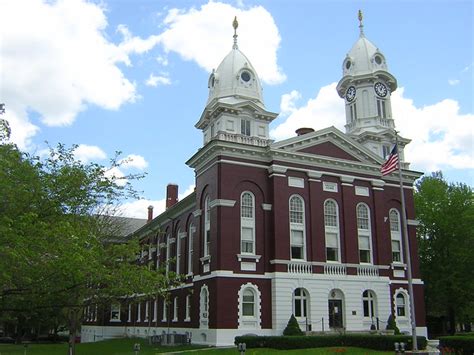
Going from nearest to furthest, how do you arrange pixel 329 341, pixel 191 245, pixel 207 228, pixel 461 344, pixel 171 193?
pixel 461 344 → pixel 329 341 → pixel 207 228 → pixel 191 245 → pixel 171 193

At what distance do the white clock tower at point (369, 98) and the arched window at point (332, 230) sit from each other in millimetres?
7992

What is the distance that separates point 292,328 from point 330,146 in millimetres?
13621

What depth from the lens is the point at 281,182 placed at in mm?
36375

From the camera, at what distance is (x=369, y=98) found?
4491cm

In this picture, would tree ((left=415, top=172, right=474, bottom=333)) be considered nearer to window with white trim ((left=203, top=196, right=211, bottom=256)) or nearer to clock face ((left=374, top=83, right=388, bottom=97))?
clock face ((left=374, top=83, right=388, bottom=97))

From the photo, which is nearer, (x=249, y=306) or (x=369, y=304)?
(x=249, y=306)

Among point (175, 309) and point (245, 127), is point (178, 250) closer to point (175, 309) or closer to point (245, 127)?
point (175, 309)

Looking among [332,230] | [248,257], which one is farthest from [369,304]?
[248,257]

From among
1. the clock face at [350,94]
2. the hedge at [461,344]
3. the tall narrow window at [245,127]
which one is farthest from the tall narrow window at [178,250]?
the hedge at [461,344]

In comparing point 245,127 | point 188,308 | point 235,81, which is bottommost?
point 188,308

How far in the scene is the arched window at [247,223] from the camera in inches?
1378

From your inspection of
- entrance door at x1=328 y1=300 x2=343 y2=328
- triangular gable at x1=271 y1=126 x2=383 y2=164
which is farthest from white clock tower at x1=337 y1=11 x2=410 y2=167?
entrance door at x1=328 y1=300 x2=343 y2=328

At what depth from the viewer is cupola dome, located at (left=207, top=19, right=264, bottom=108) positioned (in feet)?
132

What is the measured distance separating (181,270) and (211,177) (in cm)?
1066
